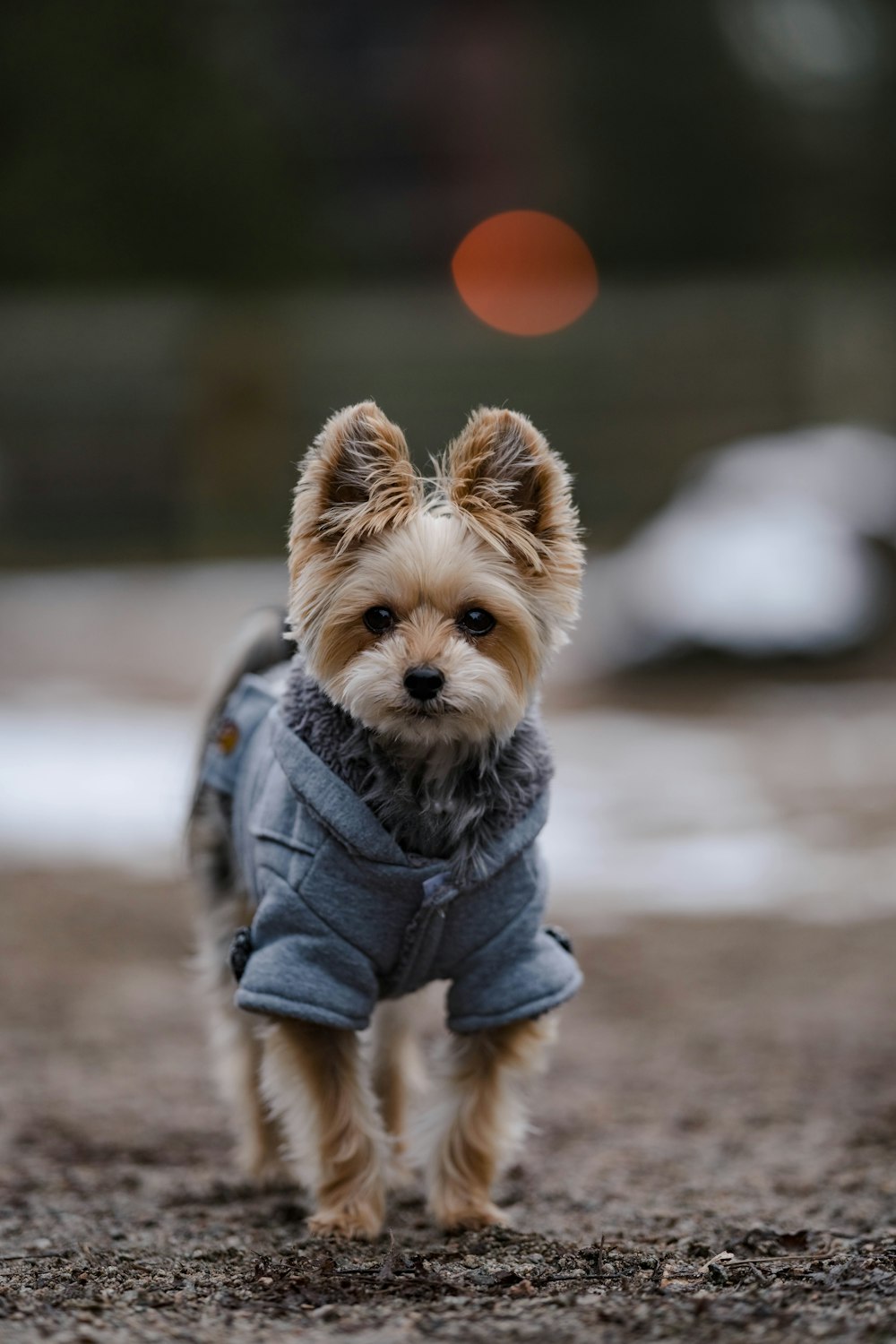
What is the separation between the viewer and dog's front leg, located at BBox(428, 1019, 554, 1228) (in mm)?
3734

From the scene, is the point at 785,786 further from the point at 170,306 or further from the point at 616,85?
the point at 616,85

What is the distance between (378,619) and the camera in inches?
134

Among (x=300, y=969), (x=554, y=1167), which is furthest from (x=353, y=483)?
(x=554, y=1167)

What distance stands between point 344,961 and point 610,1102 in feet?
6.33

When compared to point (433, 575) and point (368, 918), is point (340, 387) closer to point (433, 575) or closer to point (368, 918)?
point (433, 575)

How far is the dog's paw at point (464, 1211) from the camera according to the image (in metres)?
3.67

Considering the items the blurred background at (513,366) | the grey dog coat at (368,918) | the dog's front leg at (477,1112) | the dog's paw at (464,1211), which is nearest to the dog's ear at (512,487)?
the grey dog coat at (368,918)

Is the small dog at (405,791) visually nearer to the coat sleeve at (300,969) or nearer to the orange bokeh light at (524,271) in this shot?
the coat sleeve at (300,969)

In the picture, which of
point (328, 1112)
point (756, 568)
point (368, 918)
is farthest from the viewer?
point (756, 568)

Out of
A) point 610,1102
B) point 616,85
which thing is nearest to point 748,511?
point 610,1102

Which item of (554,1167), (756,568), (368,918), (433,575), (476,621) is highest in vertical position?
(433,575)

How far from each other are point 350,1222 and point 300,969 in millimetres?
637

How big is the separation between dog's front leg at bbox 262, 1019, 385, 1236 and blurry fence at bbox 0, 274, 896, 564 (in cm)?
1828

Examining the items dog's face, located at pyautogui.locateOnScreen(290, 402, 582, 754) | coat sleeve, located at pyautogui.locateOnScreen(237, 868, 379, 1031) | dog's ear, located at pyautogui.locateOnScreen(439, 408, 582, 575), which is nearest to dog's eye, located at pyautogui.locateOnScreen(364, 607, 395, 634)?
dog's face, located at pyautogui.locateOnScreen(290, 402, 582, 754)
